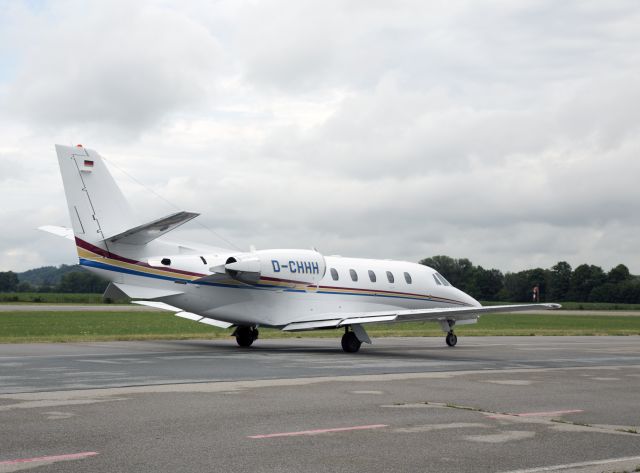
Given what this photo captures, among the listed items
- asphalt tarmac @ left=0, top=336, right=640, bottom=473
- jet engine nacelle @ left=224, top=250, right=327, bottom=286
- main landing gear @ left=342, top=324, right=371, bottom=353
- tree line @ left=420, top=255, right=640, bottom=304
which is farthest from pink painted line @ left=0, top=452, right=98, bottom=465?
tree line @ left=420, top=255, right=640, bottom=304

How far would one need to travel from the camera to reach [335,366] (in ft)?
68.6

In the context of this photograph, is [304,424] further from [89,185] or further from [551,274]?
[551,274]

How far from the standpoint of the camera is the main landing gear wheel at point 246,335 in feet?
95.1

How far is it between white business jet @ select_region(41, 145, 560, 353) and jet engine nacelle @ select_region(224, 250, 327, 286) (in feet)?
0.11

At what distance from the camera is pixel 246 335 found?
29031mm

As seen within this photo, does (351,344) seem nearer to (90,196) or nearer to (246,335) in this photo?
(246,335)

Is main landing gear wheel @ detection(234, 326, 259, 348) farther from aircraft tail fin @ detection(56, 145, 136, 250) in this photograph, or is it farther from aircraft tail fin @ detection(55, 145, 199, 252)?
aircraft tail fin @ detection(56, 145, 136, 250)

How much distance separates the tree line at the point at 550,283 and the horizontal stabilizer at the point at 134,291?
10731 centimetres

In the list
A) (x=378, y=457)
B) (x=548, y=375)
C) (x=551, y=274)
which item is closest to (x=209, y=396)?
(x=378, y=457)

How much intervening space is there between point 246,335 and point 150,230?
6.16 meters

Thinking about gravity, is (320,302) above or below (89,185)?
below

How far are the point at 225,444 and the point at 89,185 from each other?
17282mm

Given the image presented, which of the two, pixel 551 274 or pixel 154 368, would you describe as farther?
pixel 551 274

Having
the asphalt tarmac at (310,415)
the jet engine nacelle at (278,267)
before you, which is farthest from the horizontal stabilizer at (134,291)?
the asphalt tarmac at (310,415)
